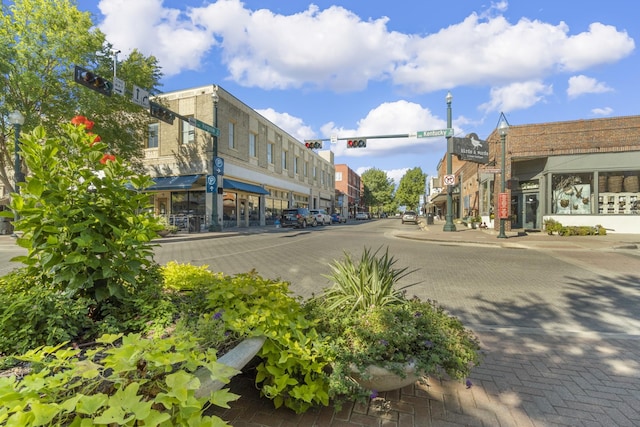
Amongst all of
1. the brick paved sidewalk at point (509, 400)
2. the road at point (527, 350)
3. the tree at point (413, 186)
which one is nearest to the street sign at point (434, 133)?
the road at point (527, 350)

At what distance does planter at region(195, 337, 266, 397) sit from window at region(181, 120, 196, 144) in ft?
80.3

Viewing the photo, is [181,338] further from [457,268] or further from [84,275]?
[457,268]

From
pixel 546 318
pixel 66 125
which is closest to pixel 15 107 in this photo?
pixel 66 125

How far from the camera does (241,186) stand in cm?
2581

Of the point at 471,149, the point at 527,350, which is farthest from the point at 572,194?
the point at 527,350

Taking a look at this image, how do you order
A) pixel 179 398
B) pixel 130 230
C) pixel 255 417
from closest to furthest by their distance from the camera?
pixel 179 398 < pixel 255 417 < pixel 130 230

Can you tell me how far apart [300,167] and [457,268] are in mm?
34933

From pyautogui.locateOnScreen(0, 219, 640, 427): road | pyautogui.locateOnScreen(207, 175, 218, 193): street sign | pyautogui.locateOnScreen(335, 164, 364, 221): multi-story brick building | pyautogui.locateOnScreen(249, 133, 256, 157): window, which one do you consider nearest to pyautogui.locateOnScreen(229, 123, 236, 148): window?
pyautogui.locateOnScreen(249, 133, 256, 157): window

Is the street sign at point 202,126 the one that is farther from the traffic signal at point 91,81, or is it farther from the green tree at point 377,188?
the green tree at point 377,188

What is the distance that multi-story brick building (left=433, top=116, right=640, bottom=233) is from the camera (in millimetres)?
16953

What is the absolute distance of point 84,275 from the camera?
7.80 feet

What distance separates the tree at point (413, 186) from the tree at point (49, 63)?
6337 cm

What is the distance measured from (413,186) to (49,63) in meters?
67.5

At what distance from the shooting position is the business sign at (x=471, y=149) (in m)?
18.9
